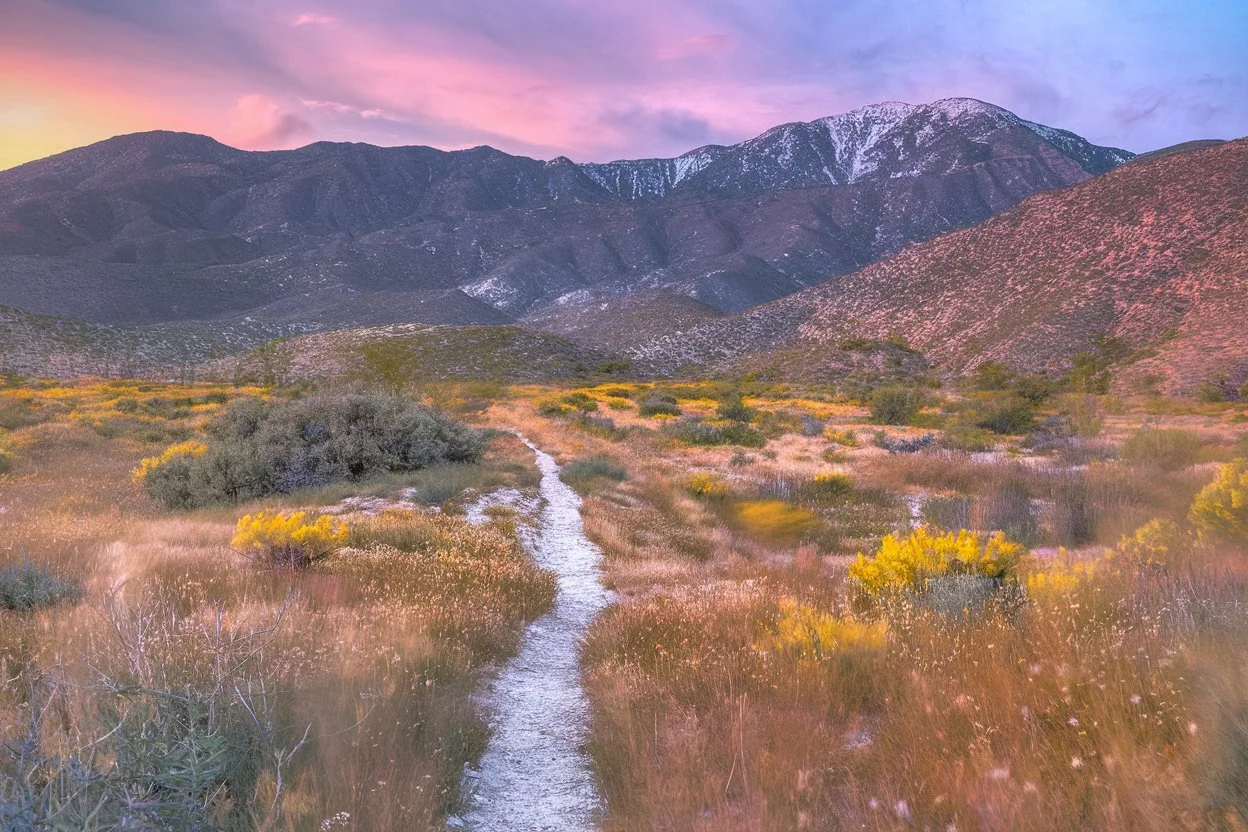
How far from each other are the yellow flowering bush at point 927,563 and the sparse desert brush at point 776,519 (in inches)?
202

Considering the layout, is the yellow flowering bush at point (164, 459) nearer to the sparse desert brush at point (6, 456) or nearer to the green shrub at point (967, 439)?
the sparse desert brush at point (6, 456)

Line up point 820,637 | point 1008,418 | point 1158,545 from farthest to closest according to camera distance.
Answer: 1. point 1008,418
2. point 1158,545
3. point 820,637

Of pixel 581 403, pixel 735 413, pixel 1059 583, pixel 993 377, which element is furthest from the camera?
pixel 993 377

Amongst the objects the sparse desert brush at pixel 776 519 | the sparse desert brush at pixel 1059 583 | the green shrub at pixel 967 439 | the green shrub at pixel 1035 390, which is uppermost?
the sparse desert brush at pixel 1059 583

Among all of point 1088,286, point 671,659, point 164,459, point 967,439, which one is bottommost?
point 967,439

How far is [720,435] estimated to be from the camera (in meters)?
27.4

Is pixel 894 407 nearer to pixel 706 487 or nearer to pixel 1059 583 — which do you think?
pixel 706 487

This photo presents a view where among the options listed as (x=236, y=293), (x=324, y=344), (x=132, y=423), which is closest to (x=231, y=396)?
(x=132, y=423)

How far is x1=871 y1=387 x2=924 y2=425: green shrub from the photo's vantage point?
34625 millimetres

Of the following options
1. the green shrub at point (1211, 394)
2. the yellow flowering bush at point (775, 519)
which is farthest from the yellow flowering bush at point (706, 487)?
the green shrub at point (1211, 394)

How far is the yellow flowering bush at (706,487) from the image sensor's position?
16094 mm

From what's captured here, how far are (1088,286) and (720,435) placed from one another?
36.4 meters

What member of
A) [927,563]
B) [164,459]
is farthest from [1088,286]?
[164,459]

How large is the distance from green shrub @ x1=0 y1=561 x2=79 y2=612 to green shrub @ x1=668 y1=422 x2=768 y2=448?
21699mm
